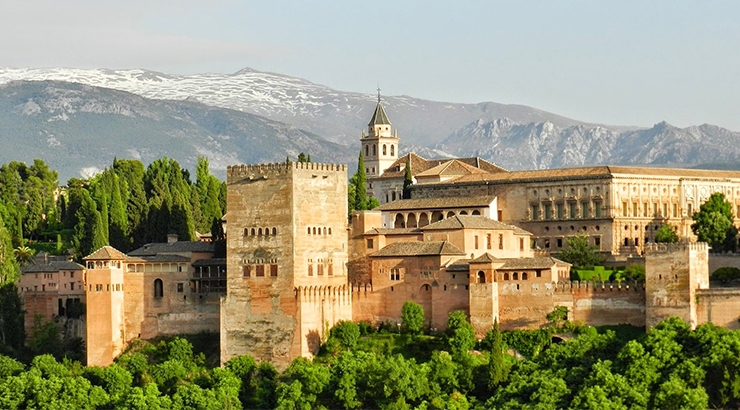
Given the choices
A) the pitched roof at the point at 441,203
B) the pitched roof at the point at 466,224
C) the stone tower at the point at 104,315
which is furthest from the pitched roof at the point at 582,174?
the stone tower at the point at 104,315

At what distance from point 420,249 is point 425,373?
7753mm

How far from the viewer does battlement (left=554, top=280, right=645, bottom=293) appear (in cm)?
6788

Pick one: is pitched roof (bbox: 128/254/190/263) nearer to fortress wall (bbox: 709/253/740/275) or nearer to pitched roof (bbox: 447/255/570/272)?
pitched roof (bbox: 447/255/570/272)

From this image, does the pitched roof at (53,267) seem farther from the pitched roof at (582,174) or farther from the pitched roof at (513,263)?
the pitched roof at (582,174)

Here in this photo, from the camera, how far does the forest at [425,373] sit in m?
60.9

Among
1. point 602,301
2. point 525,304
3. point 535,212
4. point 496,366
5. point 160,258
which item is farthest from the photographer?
point 535,212

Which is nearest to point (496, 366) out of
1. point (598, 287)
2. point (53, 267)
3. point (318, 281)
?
point (598, 287)

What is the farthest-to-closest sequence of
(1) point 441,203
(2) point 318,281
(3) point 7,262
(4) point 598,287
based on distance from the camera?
1. (1) point 441,203
2. (3) point 7,262
3. (2) point 318,281
4. (4) point 598,287

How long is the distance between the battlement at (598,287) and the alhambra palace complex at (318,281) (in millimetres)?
59

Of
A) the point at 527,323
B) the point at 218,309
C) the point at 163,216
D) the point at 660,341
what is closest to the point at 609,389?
the point at 660,341

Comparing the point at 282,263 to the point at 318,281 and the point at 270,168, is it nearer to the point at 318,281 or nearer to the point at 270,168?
the point at 318,281

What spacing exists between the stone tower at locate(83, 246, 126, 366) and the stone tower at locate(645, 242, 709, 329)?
2332cm

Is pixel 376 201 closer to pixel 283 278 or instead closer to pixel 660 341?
pixel 283 278

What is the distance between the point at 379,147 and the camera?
367 ft
